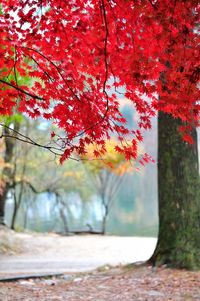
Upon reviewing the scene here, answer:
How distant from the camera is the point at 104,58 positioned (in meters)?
5.03

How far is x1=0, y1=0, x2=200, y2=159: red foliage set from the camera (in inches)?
188

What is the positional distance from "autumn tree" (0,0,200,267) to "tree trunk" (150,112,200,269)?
93.6 inches

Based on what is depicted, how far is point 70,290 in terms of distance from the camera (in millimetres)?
6723

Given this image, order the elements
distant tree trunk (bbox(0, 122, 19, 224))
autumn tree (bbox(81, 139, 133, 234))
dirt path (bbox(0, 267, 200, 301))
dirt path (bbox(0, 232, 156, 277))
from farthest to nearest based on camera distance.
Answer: autumn tree (bbox(81, 139, 133, 234)) → distant tree trunk (bbox(0, 122, 19, 224)) → dirt path (bbox(0, 232, 156, 277)) → dirt path (bbox(0, 267, 200, 301))

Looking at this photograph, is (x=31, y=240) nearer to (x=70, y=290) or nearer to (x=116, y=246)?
(x=116, y=246)

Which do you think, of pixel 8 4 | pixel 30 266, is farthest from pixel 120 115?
pixel 30 266

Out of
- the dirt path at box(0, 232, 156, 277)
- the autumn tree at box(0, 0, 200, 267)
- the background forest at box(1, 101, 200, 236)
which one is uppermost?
the background forest at box(1, 101, 200, 236)

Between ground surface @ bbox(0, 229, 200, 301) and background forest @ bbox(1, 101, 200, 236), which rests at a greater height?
background forest @ bbox(1, 101, 200, 236)

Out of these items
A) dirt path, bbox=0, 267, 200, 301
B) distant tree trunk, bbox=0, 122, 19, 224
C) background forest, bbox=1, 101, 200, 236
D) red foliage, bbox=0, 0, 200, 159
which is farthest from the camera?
background forest, bbox=1, 101, 200, 236

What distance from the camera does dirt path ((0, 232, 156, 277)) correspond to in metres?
10.7

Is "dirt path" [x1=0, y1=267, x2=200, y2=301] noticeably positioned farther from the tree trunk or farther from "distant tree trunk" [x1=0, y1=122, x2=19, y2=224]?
"distant tree trunk" [x1=0, y1=122, x2=19, y2=224]

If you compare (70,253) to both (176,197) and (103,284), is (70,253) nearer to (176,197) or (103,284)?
(176,197)

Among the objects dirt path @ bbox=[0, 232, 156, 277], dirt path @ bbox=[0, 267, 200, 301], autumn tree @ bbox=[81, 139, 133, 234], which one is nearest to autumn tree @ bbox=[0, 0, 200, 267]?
dirt path @ bbox=[0, 267, 200, 301]

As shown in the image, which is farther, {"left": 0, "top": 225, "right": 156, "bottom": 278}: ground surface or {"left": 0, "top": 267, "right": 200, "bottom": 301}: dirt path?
{"left": 0, "top": 225, "right": 156, "bottom": 278}: ground surface
